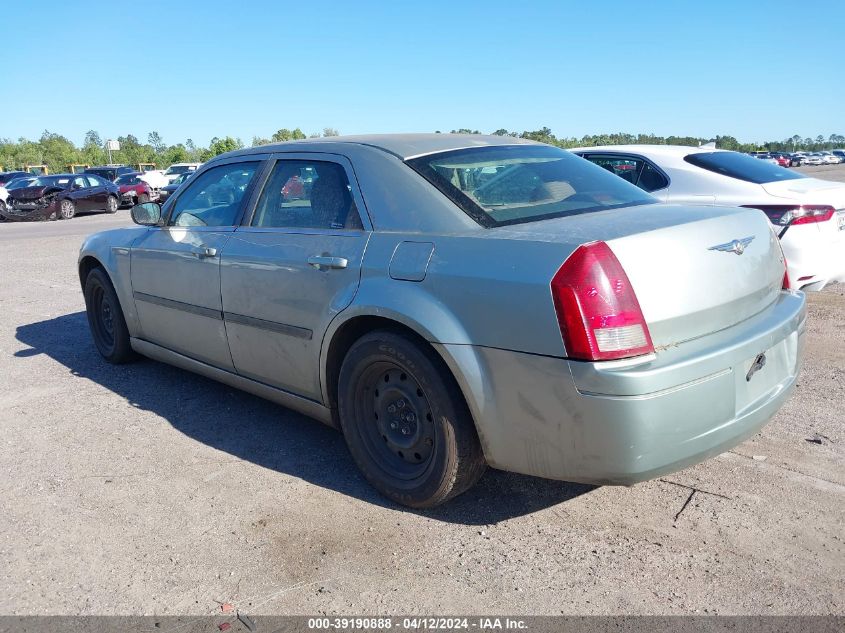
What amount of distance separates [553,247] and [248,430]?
241 centimetres

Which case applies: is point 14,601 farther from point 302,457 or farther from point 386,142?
point 386,142

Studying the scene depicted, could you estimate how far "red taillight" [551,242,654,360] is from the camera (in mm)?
2656

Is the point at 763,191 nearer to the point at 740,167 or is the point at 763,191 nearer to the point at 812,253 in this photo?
the point at 740,167

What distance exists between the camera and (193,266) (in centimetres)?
449

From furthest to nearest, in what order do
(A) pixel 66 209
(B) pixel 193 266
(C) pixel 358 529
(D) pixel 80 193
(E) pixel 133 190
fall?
(E) pixel 133 190
(D) pixel 80 193
(A) pixel 66 209
(B) pixel 193 266
(C) pixel 358 529

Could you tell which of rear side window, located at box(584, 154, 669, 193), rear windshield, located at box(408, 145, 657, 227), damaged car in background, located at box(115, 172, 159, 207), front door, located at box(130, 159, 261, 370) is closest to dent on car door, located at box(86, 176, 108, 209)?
damaged car in background, located at box(115, 172, 159, 207)

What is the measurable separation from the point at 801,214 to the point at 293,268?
169 inches

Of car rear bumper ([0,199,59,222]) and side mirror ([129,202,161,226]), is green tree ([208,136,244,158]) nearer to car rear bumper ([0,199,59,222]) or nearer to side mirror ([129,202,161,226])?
car rear bumper ([0,199,59,222])

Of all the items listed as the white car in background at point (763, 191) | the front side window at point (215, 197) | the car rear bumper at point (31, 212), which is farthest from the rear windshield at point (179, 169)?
the front side window at point (215, 197)

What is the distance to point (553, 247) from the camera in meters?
2.79

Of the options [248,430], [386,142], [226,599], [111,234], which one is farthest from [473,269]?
[111,234]

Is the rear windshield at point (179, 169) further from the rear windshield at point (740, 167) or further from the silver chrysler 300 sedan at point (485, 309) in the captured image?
the silver chrysler 300 sedan at point (485, 309)

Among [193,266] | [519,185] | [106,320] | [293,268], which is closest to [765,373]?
[519,185]

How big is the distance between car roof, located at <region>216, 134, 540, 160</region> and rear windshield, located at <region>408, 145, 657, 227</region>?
0.25ft
